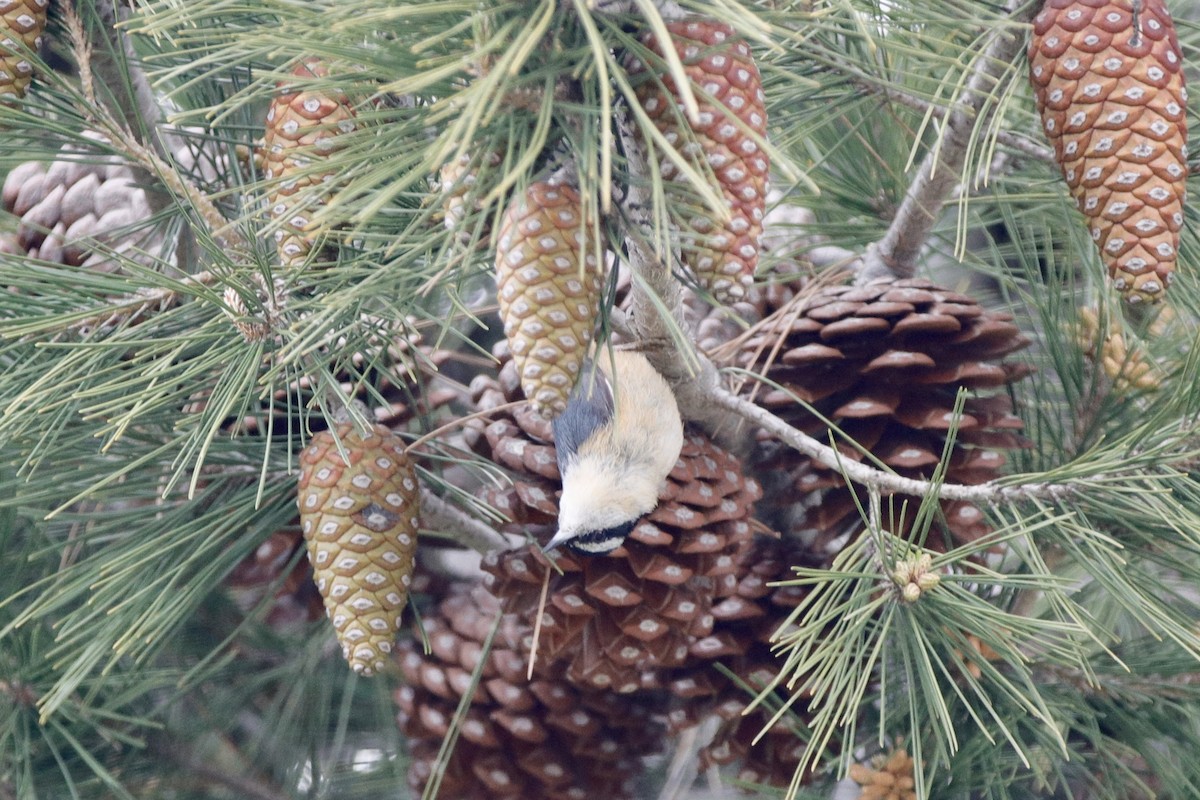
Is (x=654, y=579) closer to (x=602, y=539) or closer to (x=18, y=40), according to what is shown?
(x=602, y=539)

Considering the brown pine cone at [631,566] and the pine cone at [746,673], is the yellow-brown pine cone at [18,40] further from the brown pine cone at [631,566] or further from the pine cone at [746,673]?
the pine cone at [746,673]

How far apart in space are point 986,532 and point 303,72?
0.67m

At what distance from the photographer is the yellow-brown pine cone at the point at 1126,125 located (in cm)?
69

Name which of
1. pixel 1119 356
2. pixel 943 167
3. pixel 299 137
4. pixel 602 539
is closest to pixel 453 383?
pixel 602 539

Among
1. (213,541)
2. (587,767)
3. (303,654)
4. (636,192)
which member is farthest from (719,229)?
(303,654)

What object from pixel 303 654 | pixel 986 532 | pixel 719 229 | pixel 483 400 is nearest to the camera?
pixel 719 229

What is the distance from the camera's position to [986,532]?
0.96m

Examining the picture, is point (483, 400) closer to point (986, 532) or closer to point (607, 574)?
point (607, 574)

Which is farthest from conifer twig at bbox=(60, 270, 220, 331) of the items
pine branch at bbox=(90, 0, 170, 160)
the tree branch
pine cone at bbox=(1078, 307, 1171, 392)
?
pine cone at bbox=(1078, 307, 1171, 392)

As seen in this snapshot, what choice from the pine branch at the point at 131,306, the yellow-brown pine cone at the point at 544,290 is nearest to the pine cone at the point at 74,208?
the pine branch at the point at 131,306

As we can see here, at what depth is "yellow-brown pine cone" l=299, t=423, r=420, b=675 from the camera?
84cm

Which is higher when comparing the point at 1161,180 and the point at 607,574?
the point at 1161,180

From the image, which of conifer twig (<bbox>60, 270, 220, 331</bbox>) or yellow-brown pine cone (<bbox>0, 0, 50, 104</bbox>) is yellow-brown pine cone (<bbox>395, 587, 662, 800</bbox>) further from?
yellow-brown pine cone (<bbox>0, 0, 50, 104</bbox>)

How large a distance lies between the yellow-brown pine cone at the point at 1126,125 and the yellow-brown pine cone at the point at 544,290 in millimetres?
324
